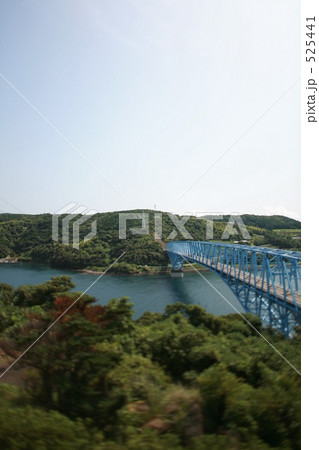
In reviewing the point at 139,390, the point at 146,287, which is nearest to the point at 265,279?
the point at 146,287

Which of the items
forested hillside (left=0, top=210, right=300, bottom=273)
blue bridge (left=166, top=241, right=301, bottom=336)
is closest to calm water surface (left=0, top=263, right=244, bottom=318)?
forested hillside (left=0, top=210, right=300, bottom=273)

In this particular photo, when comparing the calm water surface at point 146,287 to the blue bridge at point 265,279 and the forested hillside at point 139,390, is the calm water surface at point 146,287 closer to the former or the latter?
the blue bridge at point 265,279

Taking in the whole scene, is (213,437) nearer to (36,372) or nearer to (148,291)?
(36,372)

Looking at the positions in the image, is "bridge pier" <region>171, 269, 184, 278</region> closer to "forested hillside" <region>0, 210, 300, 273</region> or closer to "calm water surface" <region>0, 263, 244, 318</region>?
"calm water surface" <region>0, 263, 244, 318</region>

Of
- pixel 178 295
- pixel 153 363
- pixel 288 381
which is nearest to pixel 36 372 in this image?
pixel 153 363

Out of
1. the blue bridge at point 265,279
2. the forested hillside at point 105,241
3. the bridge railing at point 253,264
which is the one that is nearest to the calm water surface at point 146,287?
the forested hillside at point 105,241

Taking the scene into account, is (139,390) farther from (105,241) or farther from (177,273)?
(105,241)
